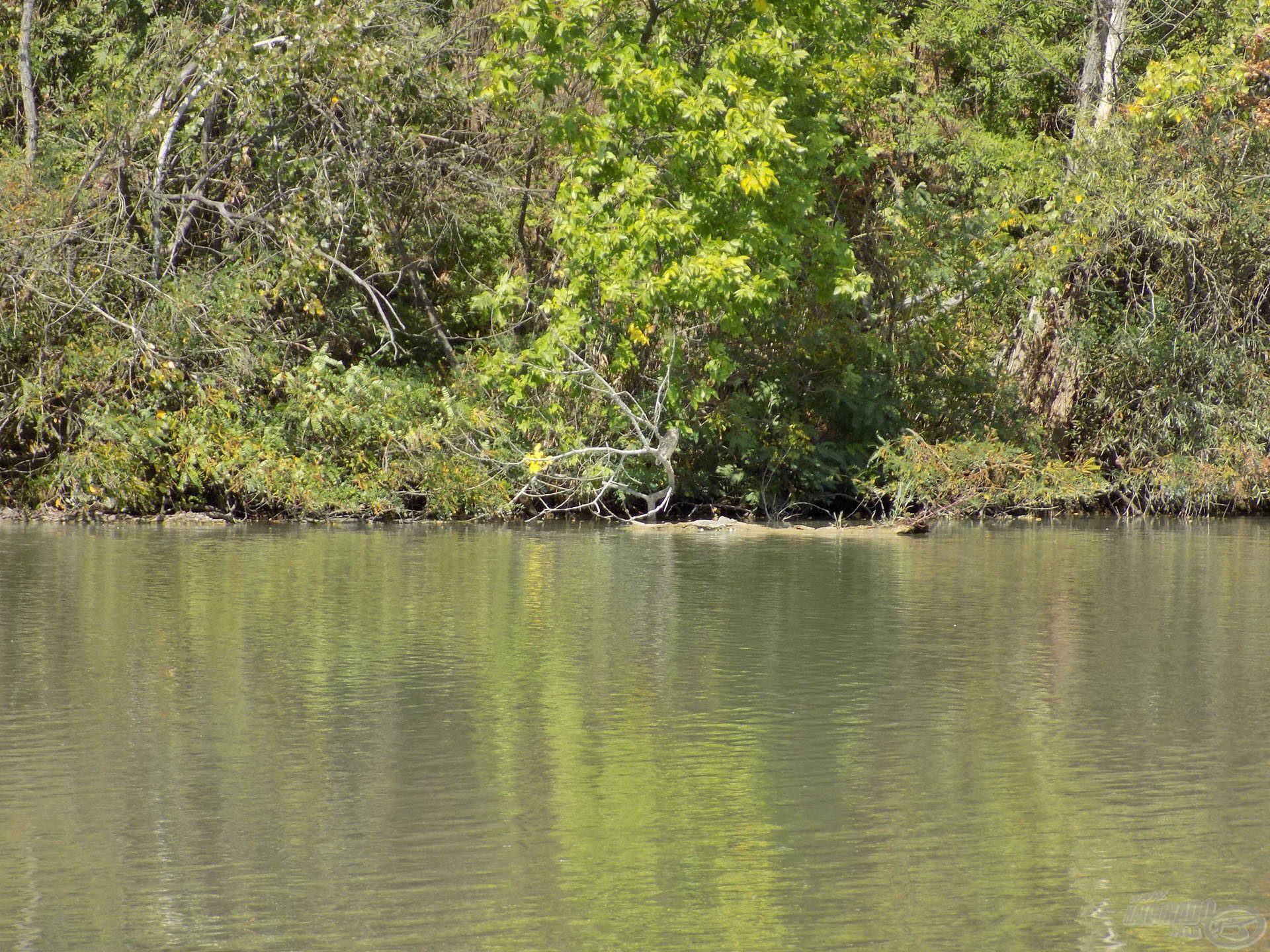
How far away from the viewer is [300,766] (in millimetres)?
6398

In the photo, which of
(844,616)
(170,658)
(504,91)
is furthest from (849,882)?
(504,91)

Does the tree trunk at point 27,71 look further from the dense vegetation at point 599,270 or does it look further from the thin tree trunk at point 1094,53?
the thin tree trunk at point 1094,53

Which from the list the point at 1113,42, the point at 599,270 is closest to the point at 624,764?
the point at 599,270

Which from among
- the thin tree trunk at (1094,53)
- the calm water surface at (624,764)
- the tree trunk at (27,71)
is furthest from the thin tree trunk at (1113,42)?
the tree trunk at (27,71)

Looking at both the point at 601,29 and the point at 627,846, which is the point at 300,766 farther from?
the point at 601,29

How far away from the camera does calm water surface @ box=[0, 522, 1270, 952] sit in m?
4.78

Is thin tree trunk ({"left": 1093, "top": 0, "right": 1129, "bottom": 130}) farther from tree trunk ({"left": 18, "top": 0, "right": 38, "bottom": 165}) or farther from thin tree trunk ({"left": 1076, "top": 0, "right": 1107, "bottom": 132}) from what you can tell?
tree trunk ({"left": 18, "top": 0, "right": 38, "bottom": 165})

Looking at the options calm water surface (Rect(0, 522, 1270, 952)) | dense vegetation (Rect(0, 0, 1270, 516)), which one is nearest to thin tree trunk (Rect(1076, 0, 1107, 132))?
dense vegetation (Rect(0, 0, 1270, 516))

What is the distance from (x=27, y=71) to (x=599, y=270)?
7333mm

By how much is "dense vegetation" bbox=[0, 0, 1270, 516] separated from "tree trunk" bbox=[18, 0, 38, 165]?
12 centimetres

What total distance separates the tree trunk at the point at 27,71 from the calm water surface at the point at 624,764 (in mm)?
8985

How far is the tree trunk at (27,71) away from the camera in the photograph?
19.5 m

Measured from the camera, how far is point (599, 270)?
59.2 ft

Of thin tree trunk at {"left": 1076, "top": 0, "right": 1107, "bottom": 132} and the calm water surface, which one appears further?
thin tree trunk at {"left": 1076, "top": 0, "right": 1107, "bottom": 132}
